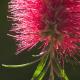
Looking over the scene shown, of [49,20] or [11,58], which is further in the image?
[11,58]

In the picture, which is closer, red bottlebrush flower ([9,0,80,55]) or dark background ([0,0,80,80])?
red bottlebrush flower ([9,0,80,55])

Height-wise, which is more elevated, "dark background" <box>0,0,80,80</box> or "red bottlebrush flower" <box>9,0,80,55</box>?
"red bottlebrush flower" <box>9,0,80,55</box>

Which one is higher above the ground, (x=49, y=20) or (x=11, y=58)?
(x=49, y=20)

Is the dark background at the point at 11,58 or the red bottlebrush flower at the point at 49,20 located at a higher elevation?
the red bottlebrush flower at the point at 49,20

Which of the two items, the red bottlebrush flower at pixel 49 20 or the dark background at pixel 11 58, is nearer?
the red bottlebrush flower at pixel 49 20
